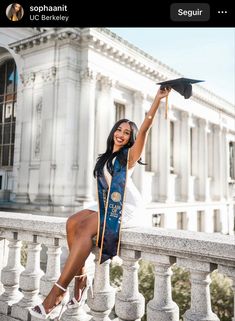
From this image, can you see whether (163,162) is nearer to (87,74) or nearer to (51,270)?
(87,74)

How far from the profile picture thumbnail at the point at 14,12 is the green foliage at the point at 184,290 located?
28.0ft

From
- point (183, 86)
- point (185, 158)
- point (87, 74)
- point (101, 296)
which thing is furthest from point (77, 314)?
point (185, 158)

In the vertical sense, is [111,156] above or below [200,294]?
above

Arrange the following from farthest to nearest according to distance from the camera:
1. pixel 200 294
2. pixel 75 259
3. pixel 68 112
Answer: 1. pixel 68 112
2. pixel 75 259
3. pixel 200 294

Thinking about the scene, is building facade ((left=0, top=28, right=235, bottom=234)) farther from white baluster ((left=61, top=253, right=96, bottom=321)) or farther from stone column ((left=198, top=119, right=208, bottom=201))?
white baluster ((left=61, top=253, right=96, bottom=321))

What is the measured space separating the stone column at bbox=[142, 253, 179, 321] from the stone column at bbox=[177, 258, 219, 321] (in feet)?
0.67

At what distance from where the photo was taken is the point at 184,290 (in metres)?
10.2

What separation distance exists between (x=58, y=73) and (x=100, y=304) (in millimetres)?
19277

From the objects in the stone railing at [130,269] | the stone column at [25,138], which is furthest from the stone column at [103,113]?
the stone railing at [130,269]

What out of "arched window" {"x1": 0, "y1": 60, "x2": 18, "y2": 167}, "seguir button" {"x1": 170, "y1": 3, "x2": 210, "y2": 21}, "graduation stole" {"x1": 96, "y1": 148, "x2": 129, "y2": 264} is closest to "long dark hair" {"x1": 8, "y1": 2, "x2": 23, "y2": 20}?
"seguir button" {"x1": 170, "y1": 3, "x2": 210, "y2": 21}

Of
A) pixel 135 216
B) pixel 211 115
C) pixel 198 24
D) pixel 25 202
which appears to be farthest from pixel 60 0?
pixel 211 115

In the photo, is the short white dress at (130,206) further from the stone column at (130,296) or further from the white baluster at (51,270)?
the white baluster at (51,270)

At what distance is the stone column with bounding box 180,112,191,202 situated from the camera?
103 ft

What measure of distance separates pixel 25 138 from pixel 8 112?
378 cm
